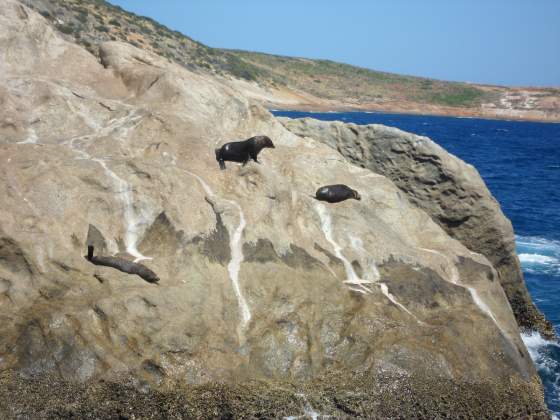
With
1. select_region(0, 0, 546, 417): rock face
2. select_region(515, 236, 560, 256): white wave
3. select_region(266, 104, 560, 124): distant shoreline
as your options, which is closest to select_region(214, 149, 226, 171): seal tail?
select_region(0, 0, 546, 417): rock face

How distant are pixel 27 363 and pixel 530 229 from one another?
2399 centimetres

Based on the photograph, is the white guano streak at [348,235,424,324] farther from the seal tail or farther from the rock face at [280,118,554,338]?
the rock face at [280,118,554,338]

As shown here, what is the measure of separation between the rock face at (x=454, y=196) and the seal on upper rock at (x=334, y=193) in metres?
4.37

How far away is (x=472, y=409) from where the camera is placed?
11000mm

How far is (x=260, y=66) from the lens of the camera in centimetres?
13488

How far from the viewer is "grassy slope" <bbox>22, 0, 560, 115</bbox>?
69750 millimetres

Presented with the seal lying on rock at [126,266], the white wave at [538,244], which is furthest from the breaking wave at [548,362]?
the seal lying on rock at [126,266]

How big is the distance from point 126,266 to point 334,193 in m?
5.80

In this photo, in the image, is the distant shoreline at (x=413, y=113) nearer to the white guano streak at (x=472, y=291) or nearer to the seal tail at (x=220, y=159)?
the seal tail at (x=220, y=159)

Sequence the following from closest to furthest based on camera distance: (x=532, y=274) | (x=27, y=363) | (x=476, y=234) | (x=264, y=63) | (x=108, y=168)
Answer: (x=27, y=363)
(x=108, y=168)
(x=476, y=234)
(x=532, y=274)
(x=264, y=63)

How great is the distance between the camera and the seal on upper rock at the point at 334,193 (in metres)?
14.5

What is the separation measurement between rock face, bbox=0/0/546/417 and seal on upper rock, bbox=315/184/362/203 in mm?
224

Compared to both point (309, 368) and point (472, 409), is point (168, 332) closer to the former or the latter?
point (309, 368)

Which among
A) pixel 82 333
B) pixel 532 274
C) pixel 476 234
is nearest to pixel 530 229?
pixel 532 274
